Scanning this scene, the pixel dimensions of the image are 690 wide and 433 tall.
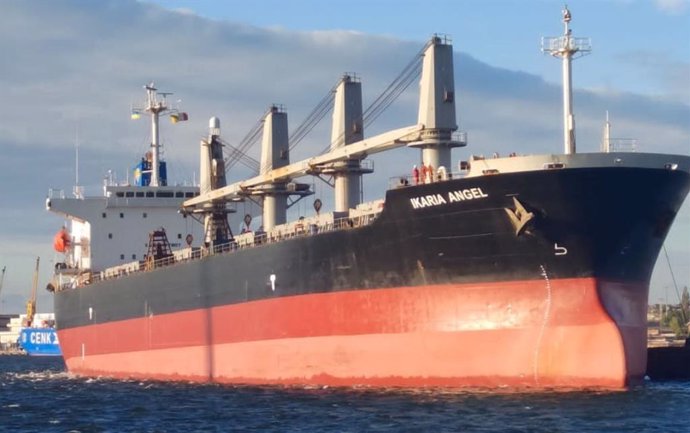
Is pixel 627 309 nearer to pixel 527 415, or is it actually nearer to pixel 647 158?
pixel 647 158

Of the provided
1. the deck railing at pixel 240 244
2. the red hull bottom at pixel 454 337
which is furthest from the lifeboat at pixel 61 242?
→ the red hull bottom at pixel 454 337

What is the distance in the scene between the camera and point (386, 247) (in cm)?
2444

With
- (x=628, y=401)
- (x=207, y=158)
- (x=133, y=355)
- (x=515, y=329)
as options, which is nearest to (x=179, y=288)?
(x=133, y=355)

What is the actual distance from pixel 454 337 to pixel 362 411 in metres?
3.24

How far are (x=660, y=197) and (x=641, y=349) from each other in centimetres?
293

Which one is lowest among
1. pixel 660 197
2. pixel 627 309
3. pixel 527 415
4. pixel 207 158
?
pixel 527 415

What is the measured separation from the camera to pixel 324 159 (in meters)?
29.7

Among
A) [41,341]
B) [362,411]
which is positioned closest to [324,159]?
[362,411]

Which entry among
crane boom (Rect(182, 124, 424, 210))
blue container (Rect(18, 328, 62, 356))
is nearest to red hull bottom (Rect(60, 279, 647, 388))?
crane boom (Rect(182, 124, 424, 210))

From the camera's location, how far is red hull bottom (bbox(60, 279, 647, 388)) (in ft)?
73.3

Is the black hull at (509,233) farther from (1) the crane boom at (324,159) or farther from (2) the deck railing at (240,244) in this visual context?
(1) the crane boom at (324,159)

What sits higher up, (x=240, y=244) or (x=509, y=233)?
(x=240, y=244)

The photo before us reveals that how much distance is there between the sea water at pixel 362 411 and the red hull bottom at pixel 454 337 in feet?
1.80

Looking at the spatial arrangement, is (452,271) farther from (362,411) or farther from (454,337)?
(362,411)
